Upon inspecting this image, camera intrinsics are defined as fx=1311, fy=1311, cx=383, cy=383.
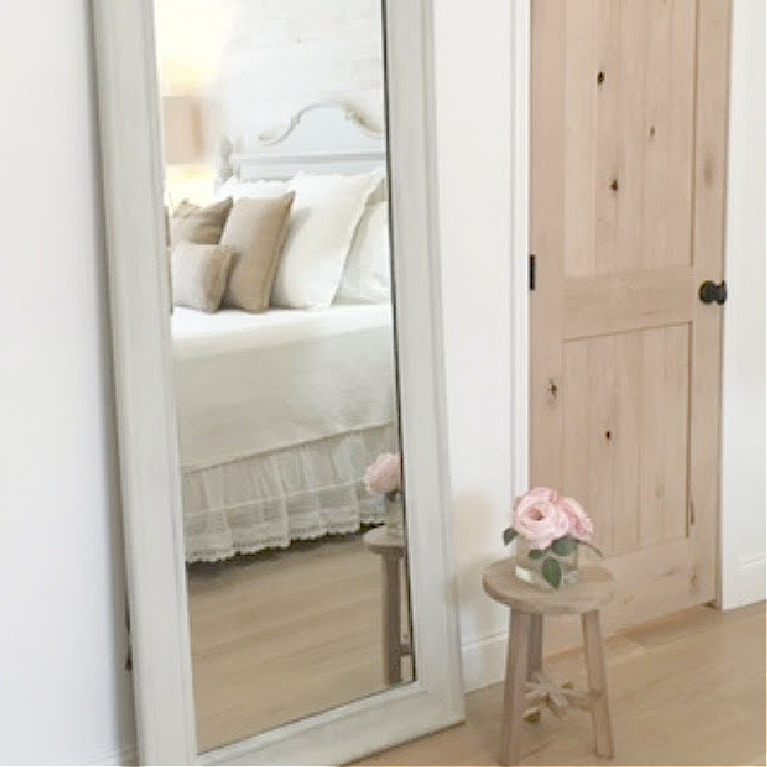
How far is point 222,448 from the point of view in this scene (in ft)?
8.77

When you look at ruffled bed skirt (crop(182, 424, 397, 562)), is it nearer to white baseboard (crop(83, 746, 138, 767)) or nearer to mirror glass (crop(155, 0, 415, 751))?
mirror glass (crop(155, 0, 415, 751))

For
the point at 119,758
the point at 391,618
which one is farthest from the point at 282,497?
the point at 119,758

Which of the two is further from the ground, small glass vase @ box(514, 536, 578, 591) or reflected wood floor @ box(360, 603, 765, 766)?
small glass vase @ box(514, 536, 578, 591)

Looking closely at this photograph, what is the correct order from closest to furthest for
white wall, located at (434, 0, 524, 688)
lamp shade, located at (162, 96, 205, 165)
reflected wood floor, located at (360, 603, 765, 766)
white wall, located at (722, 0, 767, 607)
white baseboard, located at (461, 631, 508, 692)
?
lamp shade, located at (162, 96, 205, 165), reflected wood floor, located at (360, 603, 765, 766), white wall, located at (434, 0, 524, 688), white baseboard, located at (461, 631, 508, 692), white wall, located at (722, 0, 767, 607)

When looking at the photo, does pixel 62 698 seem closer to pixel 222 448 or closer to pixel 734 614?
pixel 222 448

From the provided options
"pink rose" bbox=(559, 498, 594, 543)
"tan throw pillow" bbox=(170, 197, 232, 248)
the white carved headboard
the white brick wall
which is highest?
the white brick wall

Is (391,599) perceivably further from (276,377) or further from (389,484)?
(276,377)

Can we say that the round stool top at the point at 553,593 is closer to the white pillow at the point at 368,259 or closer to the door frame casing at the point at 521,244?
the door frame casing at the point at 521,244

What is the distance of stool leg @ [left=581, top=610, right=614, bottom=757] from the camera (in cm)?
286

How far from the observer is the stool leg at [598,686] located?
286cm

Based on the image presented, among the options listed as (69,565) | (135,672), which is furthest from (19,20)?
(135,672)

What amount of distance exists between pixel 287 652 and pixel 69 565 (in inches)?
20.9

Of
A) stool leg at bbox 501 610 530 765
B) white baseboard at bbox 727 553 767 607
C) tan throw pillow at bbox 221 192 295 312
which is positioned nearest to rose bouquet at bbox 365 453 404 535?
stool leg at bbox 501 610 530 765

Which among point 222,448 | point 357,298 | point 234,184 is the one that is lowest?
point 222,448
